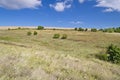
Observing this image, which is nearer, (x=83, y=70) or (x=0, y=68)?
(x=0, y=68)

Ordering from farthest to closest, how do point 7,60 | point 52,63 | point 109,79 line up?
point 52,63
point 7,60
point 109,79

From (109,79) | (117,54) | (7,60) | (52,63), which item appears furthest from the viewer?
(117,54)

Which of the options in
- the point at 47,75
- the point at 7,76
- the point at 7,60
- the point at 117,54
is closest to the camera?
the point at 7,76

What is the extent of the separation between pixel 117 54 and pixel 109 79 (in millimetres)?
17764

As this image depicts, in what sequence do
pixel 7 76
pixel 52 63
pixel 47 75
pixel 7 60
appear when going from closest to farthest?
pixel 7 76
pixel 47 75
pixel 7 60
pixel 52 63

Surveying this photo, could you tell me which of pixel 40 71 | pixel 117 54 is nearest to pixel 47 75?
pixel 40 71

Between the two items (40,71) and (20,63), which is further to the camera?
(20,63)

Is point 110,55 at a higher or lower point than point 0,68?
lower

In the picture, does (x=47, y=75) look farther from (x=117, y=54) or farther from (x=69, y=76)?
(x=117, y=54)

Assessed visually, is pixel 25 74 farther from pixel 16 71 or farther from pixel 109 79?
pixel 109 79

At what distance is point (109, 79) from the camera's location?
12.2 metres

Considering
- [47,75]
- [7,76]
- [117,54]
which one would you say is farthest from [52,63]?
[117,54]

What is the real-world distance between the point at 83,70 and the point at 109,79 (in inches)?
69.5

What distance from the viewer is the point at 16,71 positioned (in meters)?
11.0
